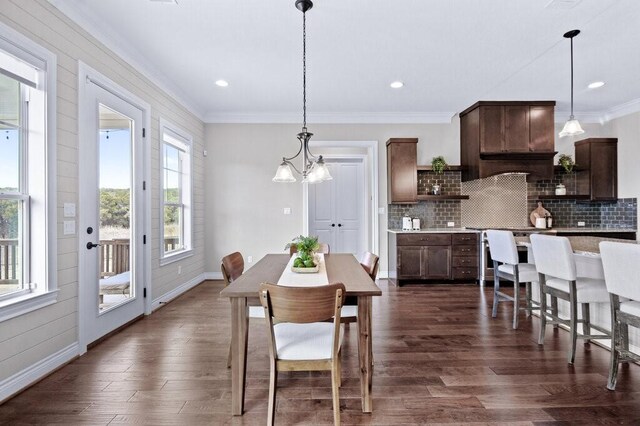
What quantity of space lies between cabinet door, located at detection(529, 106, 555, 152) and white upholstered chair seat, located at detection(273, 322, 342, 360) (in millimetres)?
4878

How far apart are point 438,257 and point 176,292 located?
3.94 m

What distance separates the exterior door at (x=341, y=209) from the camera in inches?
278

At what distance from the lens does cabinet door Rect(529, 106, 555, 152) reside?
5.25m

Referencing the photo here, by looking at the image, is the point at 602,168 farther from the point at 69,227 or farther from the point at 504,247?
the point at 69,227

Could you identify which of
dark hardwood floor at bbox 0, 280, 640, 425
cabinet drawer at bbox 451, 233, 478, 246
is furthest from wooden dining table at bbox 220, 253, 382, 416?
cabinet drawer at bbox 451, 233, 478, 246

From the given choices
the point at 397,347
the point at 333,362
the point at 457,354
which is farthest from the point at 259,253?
the point at 333,362

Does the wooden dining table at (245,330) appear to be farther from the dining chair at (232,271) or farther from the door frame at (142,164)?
the door frame at (142,164)

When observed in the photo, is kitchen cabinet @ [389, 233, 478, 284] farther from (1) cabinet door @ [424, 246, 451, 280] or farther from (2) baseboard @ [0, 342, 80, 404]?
(2) baseboard @ [0, 342, 80, 404]

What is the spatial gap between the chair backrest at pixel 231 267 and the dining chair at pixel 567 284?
102 inches

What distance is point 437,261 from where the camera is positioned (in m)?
5.36

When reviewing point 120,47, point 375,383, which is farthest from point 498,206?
point 120,47

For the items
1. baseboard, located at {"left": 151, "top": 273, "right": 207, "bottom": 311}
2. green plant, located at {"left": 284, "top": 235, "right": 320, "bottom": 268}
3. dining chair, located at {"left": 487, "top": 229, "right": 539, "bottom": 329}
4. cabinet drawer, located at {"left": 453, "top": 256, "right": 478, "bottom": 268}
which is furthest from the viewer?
cabinet drawer, located at {"left": 453, "top": 256, "right": 478, "bottom": 268}

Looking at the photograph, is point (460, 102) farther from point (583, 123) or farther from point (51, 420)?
point (51, 420)

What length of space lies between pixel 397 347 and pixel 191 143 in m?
4.18
